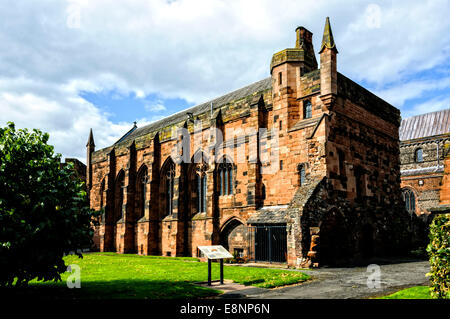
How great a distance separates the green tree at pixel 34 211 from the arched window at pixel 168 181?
19.9m

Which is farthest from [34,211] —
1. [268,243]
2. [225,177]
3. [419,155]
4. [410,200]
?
[419,155]

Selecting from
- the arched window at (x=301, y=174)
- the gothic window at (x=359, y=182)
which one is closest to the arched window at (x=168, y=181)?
the arched window at (x=301, y=174)

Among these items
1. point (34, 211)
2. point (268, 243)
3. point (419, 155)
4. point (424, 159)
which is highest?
point (419, 155)

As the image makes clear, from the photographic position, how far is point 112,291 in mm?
10438

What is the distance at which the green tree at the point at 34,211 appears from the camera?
8359mm

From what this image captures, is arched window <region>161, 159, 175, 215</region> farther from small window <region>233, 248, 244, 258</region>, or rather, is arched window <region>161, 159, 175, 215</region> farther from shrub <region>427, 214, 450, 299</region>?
shrub <region>427, 214, 450, 299</region>

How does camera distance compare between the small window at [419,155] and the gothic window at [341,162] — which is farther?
the small window at [419,155]

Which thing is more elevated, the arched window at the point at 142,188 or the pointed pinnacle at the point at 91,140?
the pointed pinnacle at the point at 91,140

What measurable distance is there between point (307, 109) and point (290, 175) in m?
3.89

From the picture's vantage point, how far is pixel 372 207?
70.1ft

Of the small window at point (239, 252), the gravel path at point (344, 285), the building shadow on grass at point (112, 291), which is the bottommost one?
the small window at point (239, 252)

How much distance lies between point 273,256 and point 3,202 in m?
13.5

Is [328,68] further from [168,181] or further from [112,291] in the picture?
[168,181]

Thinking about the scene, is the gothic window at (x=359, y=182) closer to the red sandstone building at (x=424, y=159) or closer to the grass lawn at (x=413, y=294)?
the grass lawn at (x=413, y=294)
